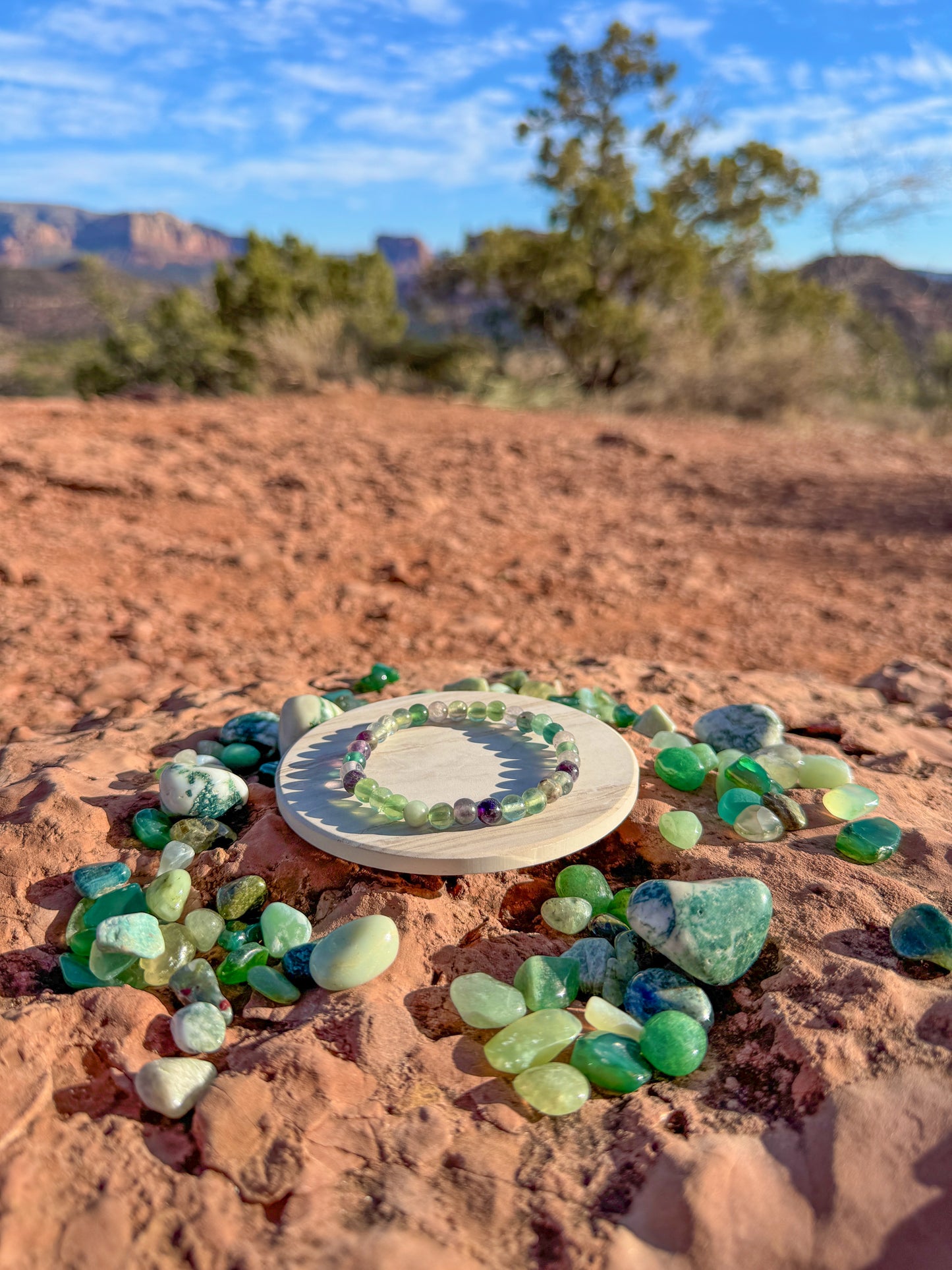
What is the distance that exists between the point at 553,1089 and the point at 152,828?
107 cm

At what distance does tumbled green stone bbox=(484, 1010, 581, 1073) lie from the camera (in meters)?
1.28

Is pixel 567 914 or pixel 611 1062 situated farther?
pixel 567 914

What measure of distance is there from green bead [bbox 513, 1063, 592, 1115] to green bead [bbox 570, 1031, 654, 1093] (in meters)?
0.02

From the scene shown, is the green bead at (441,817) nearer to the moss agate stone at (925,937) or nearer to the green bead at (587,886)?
the green bead at (587,886)

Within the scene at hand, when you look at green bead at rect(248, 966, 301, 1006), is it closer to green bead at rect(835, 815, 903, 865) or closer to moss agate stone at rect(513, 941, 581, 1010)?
moss agate stone at rect(513, 941, 581, 1010)

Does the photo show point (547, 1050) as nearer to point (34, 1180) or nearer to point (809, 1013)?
point (809, 1013)

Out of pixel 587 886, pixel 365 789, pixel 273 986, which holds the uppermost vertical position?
pixel 365 789

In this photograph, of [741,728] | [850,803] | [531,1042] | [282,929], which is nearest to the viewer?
[531,1042]

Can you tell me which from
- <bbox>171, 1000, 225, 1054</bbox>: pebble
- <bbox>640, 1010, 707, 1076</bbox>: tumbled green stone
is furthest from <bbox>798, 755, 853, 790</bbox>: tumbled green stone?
<bbox>171, 1000, 225, 1054</bbox>: pebble

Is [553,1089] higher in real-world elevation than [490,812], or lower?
lower

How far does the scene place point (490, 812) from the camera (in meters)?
1.69

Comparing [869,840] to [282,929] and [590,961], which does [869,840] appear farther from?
[282,929]

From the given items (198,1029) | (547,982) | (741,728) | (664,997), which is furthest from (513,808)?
(741,728)

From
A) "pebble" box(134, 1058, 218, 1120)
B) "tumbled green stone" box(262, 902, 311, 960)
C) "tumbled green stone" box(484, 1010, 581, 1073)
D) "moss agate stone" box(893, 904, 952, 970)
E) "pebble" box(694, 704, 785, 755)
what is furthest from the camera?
"pebble" box(694, 704, 785, 755)
